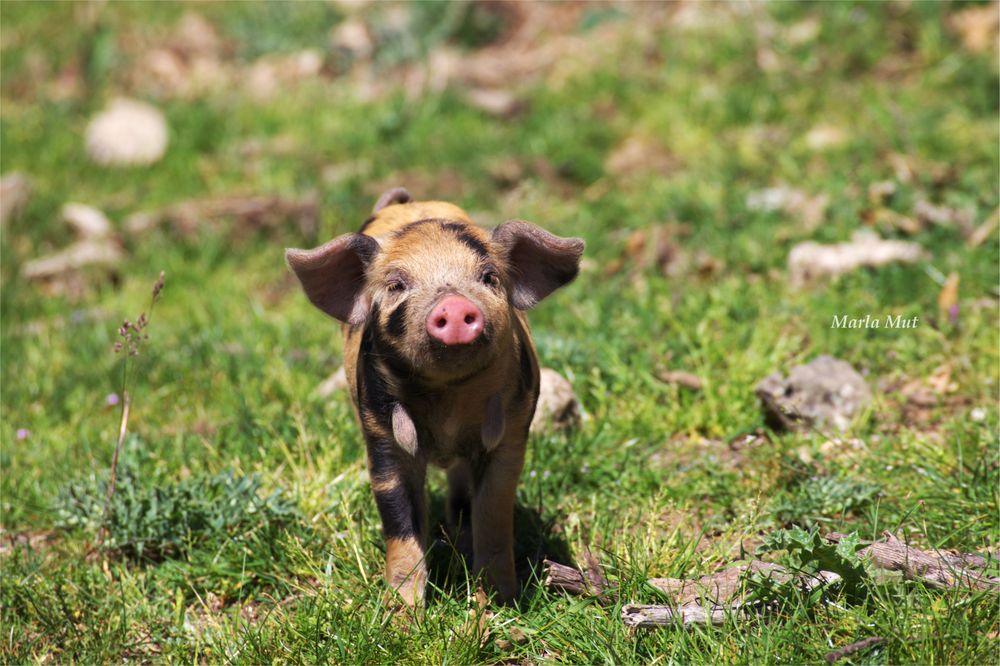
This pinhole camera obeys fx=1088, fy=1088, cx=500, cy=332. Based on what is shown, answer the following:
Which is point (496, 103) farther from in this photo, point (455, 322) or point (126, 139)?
point (455, 322)

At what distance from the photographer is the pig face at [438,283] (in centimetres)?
356

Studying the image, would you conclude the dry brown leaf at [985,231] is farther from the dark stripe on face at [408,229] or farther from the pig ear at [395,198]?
the dark stripe on face at [408,229]

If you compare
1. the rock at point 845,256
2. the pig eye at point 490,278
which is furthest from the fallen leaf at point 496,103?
the pig eye at point 490,278

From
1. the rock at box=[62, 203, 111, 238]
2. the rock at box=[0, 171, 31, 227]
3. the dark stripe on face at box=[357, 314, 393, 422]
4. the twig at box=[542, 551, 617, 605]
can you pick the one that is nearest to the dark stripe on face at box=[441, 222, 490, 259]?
the dark stripe on face at box=[357, 314, 393, 422]

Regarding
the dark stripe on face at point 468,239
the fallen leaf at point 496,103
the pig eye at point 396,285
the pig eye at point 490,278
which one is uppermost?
the dark stripe on face at point 468,239

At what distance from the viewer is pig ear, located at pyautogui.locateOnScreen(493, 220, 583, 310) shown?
13.3 ft

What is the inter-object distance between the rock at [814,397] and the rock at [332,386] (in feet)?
6.88

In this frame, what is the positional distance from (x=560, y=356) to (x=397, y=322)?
2.10 metres

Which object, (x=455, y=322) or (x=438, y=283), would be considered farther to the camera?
(x=438, y=283)

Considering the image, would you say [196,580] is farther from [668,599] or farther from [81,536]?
[668,599]

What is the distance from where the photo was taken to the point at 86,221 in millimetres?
8398

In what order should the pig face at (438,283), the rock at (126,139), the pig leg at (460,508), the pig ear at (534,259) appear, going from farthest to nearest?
the rock at (126,139) → the pig leg at (460,508) → the pig ear at (534,259) → the pig face at (438,283)

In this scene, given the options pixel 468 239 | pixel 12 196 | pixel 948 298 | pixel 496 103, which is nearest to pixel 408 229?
pixel 468 239

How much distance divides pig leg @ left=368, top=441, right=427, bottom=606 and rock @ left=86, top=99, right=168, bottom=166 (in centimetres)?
616
